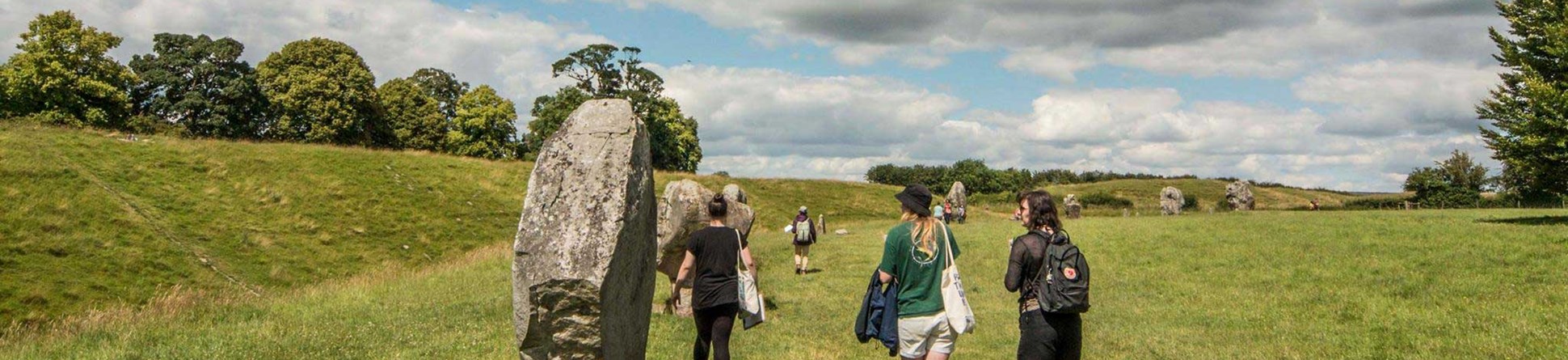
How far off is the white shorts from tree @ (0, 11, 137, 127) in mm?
57897

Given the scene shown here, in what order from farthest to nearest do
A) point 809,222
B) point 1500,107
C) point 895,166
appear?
point 895,166 < point 1500,107 < point 809,222

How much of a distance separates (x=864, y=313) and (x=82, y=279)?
22.1 meters

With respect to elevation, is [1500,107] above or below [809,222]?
above

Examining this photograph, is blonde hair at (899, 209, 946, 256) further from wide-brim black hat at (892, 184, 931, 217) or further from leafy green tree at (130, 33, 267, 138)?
leafy green tree at (130, 33, 267, 138)

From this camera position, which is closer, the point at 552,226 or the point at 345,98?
the point at 552,226

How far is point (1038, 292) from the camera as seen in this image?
7602 millimetres

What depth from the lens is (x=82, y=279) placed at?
2116 centimetres

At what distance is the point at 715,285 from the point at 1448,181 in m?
77.3

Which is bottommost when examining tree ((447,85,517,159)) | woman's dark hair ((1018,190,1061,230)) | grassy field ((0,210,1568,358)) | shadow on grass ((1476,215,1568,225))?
grassy field ((0,210,1568,358))

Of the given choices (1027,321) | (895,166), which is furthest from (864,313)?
(895,166)

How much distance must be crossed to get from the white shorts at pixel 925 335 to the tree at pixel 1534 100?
32.0 meters

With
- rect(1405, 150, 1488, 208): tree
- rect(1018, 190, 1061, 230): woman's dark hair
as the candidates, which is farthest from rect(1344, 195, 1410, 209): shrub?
rect(1018, 190, 1061, 230): woman's dark hair

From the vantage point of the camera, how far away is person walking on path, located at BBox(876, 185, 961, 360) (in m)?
7.63

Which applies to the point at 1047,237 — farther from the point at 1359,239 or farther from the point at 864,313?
the point at 1359,239
